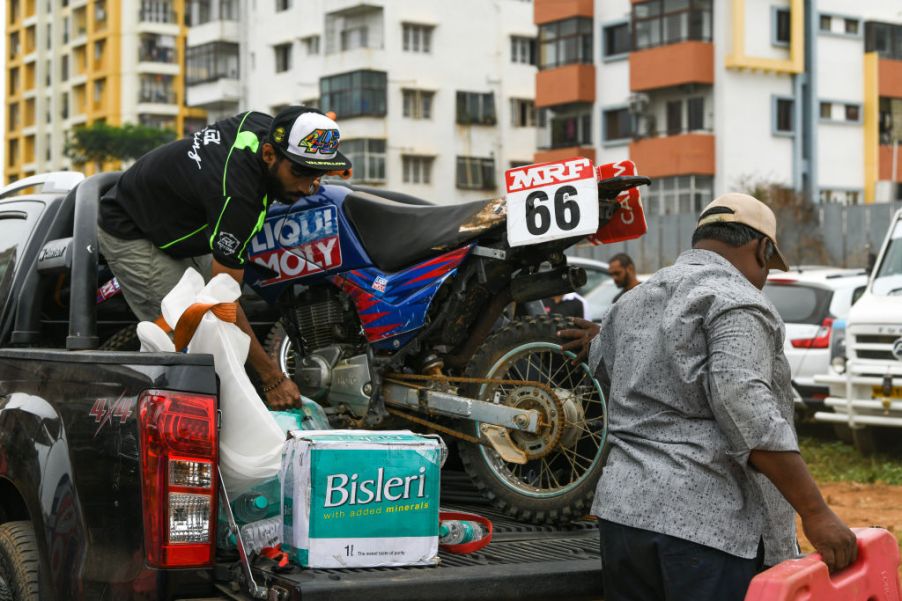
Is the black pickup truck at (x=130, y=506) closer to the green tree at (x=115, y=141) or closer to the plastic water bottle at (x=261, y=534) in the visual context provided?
the plastic water bottle at (x=261, y=534)

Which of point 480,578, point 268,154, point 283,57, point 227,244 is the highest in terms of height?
point 283,57

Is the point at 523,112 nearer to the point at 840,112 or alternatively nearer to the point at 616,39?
the point at 616,39

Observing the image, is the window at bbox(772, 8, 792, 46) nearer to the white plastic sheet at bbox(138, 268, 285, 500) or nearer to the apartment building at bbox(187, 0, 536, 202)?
the apartment building at bbox(187, 0, 536, 202)

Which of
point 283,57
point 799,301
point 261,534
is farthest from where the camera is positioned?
point 283,57

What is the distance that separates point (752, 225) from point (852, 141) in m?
46.4

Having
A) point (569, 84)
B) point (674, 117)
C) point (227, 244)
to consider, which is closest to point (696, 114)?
point (674, 117)

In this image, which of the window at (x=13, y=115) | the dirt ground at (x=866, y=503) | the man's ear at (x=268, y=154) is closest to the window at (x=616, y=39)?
the dirt ground at (x=866, y=503)

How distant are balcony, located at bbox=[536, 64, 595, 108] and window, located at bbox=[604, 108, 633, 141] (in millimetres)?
1115

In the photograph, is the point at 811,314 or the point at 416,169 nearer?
the point at 811,314

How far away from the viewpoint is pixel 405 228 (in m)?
5.76

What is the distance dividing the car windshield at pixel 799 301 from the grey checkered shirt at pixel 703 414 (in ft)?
35.0

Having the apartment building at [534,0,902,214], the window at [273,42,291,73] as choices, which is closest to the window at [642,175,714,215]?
the apartment building at [534,0,902,214]

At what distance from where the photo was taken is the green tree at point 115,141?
7144cm

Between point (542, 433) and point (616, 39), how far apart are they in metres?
45.9
